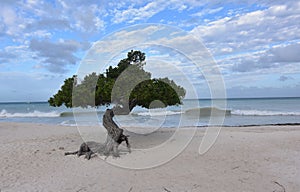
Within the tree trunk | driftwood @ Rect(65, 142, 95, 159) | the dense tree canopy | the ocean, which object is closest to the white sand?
driftwood @ Rect(65, 142, 95, 159)

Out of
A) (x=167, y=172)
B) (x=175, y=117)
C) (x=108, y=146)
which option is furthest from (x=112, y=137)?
(x=175, y=117)

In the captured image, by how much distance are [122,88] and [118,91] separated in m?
0.18

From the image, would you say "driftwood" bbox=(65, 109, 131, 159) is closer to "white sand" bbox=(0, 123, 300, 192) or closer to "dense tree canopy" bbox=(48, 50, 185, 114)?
"white sand" bbox=(0, 123, 300, 192)

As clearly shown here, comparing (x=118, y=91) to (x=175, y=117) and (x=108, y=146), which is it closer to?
(x=108, y=146)

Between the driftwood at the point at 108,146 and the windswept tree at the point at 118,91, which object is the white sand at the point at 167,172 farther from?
the windswept tree at the point at 118,91

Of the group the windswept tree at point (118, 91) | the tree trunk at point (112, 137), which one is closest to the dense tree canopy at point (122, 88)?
the windswept tree at point (118, 91)

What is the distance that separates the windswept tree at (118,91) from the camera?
8.75 meters

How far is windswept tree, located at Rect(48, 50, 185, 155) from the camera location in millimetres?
8750

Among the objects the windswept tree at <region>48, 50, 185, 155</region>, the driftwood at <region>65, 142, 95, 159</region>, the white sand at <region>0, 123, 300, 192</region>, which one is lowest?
the white sand at <region>0, 123, 300, 192</region>

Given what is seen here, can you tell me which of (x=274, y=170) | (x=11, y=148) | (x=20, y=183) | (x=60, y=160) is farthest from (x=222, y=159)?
(x=11, y=148)

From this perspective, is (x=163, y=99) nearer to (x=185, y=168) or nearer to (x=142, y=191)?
(x=185, y=168)

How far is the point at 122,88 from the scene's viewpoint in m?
8.79

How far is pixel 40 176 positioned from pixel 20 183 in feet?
1.92

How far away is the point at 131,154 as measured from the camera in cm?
886
